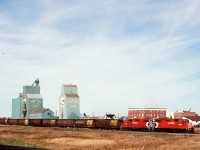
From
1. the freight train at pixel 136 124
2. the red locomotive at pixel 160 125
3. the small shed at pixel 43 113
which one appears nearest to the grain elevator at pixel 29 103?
the small shed at pixel 43 113

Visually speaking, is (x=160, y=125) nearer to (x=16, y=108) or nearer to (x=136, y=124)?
(x=136, y=124)

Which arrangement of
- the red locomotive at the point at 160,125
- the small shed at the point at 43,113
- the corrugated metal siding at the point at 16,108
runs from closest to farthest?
the red locomotive at the point at 160,125, the small shed at the point at 43,113, the corrugated metal siding at the point at 16,108

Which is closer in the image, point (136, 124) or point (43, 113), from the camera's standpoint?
point (136, 124)

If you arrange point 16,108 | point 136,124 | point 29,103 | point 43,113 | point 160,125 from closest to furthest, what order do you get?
point 160,125 → point 136,124 → point 43,113 → point 29,103 → point 16,108

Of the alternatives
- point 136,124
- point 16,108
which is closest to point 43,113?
point 16,108

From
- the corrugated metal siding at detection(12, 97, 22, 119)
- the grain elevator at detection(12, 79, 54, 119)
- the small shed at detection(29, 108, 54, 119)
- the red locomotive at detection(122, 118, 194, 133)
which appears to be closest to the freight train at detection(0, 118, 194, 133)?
the red locomotive at detection(122, 118, 194, 133)

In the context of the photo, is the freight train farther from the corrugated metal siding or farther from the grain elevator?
the corrugated metal siding

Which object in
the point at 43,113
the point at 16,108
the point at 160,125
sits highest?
the point at 16,108

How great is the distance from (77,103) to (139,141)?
274ft

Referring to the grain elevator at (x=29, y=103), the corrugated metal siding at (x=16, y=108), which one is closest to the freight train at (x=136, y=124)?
the grain elevator at (x=29, y=103)

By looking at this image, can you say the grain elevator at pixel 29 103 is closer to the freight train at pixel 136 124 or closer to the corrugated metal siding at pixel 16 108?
the corrugated metal siding at pixel 16 108

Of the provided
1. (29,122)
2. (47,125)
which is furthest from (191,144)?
(29,122)

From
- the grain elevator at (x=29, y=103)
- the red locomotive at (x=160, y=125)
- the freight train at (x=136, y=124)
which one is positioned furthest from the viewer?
the grain elevator at (x=29, y=103)

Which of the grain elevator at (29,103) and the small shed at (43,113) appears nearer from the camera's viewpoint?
the small shed at (43,113)
